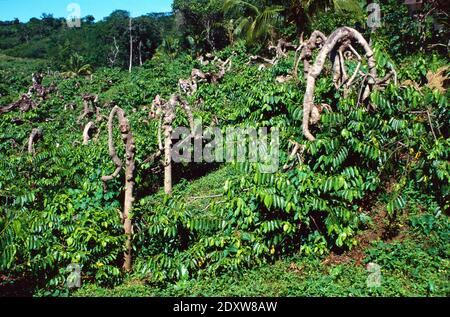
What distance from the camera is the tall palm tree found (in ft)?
60.4

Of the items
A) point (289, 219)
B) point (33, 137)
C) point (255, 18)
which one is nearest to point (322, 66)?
point (289, 219)

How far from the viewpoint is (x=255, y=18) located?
20969 millimetres

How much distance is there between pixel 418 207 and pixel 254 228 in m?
2.40

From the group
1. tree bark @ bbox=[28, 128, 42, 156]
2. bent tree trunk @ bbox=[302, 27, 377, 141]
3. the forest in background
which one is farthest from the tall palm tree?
bent tree trunk @ bbox=[302, 27, 377, 141]

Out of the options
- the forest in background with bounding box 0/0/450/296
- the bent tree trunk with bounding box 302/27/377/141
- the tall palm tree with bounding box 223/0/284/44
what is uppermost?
the tall palm tree with bounding box 223/0/284/44

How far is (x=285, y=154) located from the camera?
20.6 ft

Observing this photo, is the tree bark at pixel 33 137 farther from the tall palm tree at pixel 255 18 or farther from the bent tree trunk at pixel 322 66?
the tall palm tree at pixel 255 18

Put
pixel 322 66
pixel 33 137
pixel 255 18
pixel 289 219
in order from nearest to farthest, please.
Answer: pixel 289 219 < pixel 322 66 < pixel 33 137 < pixel 255 18

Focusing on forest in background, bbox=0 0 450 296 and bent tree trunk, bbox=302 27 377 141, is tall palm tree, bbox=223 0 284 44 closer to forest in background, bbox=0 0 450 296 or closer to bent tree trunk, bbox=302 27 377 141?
forest in background, bbox=0 0 450 296

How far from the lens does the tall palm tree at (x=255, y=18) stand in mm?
18422

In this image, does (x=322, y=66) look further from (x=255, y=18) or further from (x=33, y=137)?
(x=255, y=18)

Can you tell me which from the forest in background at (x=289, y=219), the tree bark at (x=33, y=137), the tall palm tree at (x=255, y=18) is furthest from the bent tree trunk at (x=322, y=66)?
the tall palm tree at (x=255, y=18)
